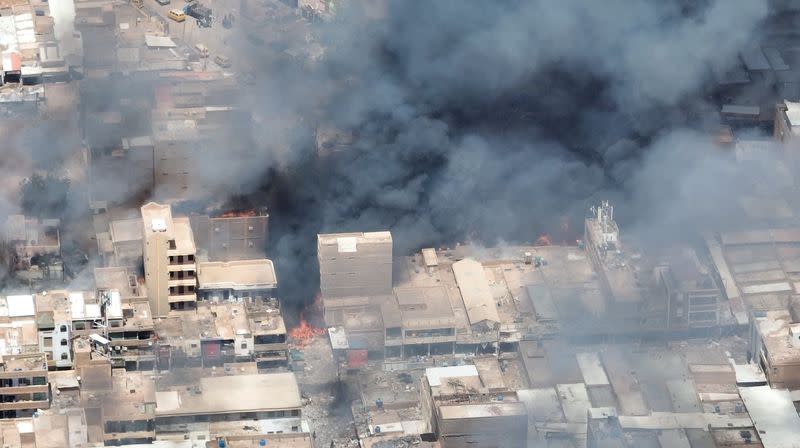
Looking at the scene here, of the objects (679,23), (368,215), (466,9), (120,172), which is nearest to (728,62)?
(679,23)

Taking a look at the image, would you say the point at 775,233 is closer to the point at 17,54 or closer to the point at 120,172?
the point at 120,172

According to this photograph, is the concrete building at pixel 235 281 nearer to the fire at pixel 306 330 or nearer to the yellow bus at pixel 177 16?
the fire at pixel 306 330

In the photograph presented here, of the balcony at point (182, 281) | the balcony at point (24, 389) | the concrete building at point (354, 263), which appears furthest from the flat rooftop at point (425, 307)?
the balcony at point (24, 389)

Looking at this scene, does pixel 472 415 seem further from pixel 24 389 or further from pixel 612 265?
pixel 24 389

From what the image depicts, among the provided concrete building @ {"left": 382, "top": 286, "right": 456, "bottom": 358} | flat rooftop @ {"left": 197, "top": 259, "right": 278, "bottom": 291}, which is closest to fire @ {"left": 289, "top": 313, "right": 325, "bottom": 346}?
flat rooftop @ {"left": 197, "top": 259, "right": 278, "bottom": 291}

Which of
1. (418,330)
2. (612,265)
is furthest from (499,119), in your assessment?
(418,330)

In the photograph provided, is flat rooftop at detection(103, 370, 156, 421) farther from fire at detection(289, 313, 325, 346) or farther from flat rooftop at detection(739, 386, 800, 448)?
flat rooftop at detection(739, 386, 800, 448)
